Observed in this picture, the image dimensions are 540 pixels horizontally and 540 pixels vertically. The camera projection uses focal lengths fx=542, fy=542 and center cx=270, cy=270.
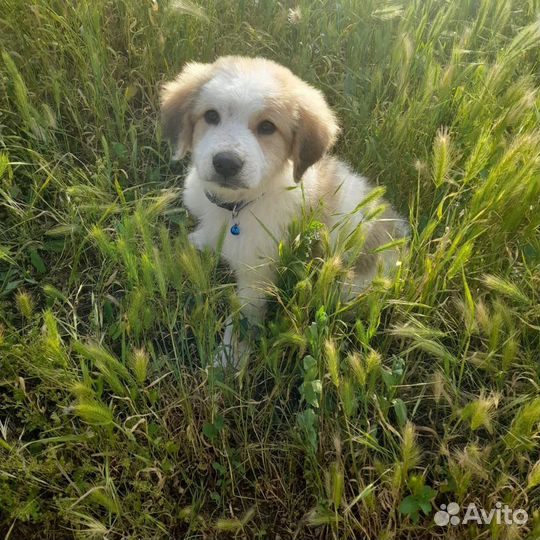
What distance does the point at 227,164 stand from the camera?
87.1 inches

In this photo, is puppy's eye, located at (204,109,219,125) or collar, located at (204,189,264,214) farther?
collar, located at (204,189,264,214)

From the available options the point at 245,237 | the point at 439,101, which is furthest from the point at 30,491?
the point at 439,101

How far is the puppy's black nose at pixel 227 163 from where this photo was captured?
7.23 feet

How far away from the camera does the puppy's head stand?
226 cm

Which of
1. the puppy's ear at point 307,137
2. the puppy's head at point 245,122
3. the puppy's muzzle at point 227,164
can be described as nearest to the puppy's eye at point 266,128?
the puppy's head at point 245,122

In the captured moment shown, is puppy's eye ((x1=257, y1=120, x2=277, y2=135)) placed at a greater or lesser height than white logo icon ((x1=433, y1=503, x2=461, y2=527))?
greater

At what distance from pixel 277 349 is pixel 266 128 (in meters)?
0.98

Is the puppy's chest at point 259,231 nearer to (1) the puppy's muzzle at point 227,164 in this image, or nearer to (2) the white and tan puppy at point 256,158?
(2) the white and tan puppy at point 256,158

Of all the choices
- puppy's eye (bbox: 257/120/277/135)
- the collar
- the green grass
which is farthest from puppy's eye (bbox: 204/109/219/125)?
the green grass

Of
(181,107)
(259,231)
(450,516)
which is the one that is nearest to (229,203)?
(259,231)

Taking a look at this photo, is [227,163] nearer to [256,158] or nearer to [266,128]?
[256,158]

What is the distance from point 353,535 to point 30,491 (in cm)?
111

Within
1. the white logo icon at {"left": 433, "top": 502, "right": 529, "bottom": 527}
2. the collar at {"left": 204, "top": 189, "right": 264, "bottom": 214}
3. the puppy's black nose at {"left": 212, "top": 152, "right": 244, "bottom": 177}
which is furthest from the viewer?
the collar at {"left": 204, "top": 189, "right": 264, "bottom": 214}

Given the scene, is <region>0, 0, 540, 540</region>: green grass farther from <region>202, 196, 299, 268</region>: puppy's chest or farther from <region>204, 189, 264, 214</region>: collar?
<region>204, 189, 264, 214</region>: collar
